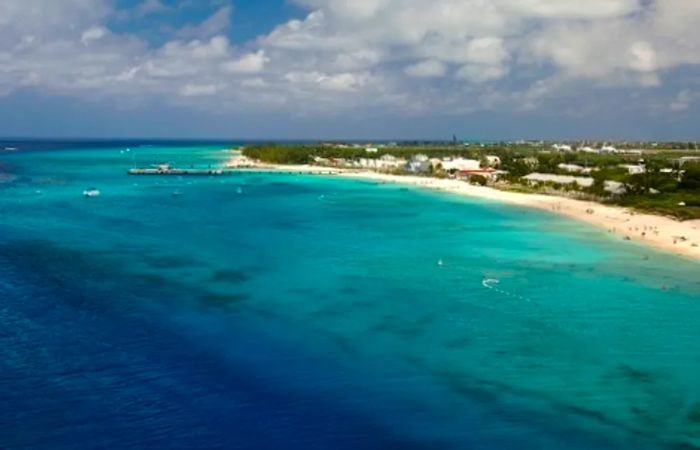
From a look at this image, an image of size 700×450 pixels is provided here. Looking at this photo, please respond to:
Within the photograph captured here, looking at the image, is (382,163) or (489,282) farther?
(382,163)

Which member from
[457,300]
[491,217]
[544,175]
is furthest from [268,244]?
[544,175]

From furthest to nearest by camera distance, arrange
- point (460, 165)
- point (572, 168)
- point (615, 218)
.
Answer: point (460, 165) → point (572, 168) → point (615, 218)

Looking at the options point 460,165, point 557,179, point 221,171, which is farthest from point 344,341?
point 221,171

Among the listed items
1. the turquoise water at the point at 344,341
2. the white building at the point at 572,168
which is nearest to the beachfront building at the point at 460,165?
→ the white building at the point at 572,168

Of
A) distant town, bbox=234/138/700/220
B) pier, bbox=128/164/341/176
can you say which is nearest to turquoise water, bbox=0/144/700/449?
distant town, bbox=234/138/700/220

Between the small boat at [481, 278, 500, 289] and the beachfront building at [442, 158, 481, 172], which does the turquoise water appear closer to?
the small boat at [481, 278, 500, 289]

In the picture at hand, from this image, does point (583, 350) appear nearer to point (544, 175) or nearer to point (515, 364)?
point (515, 364)

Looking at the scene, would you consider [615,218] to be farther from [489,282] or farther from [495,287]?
[495,287]
